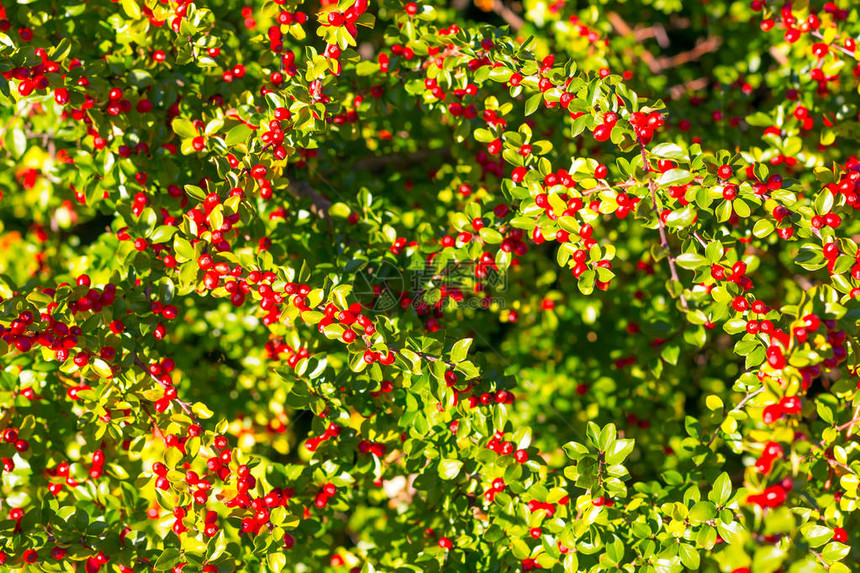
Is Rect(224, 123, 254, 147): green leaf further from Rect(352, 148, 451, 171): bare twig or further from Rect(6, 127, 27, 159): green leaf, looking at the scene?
Rect(352, 148, 451, 171): bare twig

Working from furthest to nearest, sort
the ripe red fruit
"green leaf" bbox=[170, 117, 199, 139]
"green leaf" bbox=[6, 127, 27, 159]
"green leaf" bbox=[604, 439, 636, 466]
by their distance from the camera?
"green leaf" bbox=[6, 127, 27, 159], "green leaf" bbox=[170, 117, 199, 139], "green leaf" bbox=[604, 439, 636, 466], the ripe red fruit

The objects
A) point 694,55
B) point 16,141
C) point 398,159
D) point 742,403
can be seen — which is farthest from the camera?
point 694,55

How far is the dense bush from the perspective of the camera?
1581mm

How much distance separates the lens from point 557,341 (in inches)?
114

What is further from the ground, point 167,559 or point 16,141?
point 16,141

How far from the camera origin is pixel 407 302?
212 centimetres

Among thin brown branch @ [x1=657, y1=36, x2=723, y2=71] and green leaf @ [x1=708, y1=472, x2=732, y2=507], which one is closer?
green leaf @ [x1=708, y1=472, x2=732, y2=507]

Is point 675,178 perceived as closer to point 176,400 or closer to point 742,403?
point 742,403

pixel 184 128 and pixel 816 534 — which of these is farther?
pixel 184 128

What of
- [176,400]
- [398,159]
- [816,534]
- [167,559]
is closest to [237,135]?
[176,400]

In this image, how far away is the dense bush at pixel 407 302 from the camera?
1.58 meters

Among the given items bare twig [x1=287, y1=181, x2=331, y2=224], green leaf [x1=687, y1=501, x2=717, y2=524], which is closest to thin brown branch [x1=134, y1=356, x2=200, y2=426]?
bare twig [x1=287, y1=181, x2=331, y2=224]

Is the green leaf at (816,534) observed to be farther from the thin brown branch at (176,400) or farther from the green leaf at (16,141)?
the green leaf at (16,141)

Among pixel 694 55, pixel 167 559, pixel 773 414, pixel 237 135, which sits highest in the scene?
pixel 237 135
